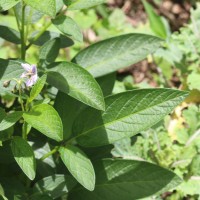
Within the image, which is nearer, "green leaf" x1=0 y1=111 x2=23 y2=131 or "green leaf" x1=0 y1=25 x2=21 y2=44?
"green leaf" x1=0 y1=111 x2=23 y2=131

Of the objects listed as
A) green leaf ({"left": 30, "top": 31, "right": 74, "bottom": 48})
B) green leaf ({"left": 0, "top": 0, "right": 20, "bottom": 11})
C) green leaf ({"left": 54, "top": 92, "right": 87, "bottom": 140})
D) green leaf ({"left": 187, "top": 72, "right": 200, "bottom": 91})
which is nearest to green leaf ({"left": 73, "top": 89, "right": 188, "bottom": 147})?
green leaf ({"left": 54, "top": 92, "right": 87, "bottom": 140})

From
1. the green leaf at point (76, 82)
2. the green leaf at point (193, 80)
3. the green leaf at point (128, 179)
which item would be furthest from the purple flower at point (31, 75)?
the green leaf at point (193, 80)

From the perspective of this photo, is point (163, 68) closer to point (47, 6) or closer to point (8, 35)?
point (8, 35)

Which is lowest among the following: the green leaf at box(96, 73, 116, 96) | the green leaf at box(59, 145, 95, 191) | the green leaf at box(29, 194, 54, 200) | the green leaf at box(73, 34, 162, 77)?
the green leaf at box(29, 194, 54, 200)

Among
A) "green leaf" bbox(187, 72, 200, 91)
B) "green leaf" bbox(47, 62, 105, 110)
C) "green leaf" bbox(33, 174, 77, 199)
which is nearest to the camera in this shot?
"green leaf" bbox(47, 62, 105, 110)

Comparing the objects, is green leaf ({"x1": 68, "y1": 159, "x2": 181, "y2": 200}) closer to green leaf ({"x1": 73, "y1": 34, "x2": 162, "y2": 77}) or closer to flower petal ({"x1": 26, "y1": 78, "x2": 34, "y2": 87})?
green leaf ({"x1": 73, "y1": 34, "x2": 162, "y2": 77})

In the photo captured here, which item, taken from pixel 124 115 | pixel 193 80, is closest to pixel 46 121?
pixel 124 115
